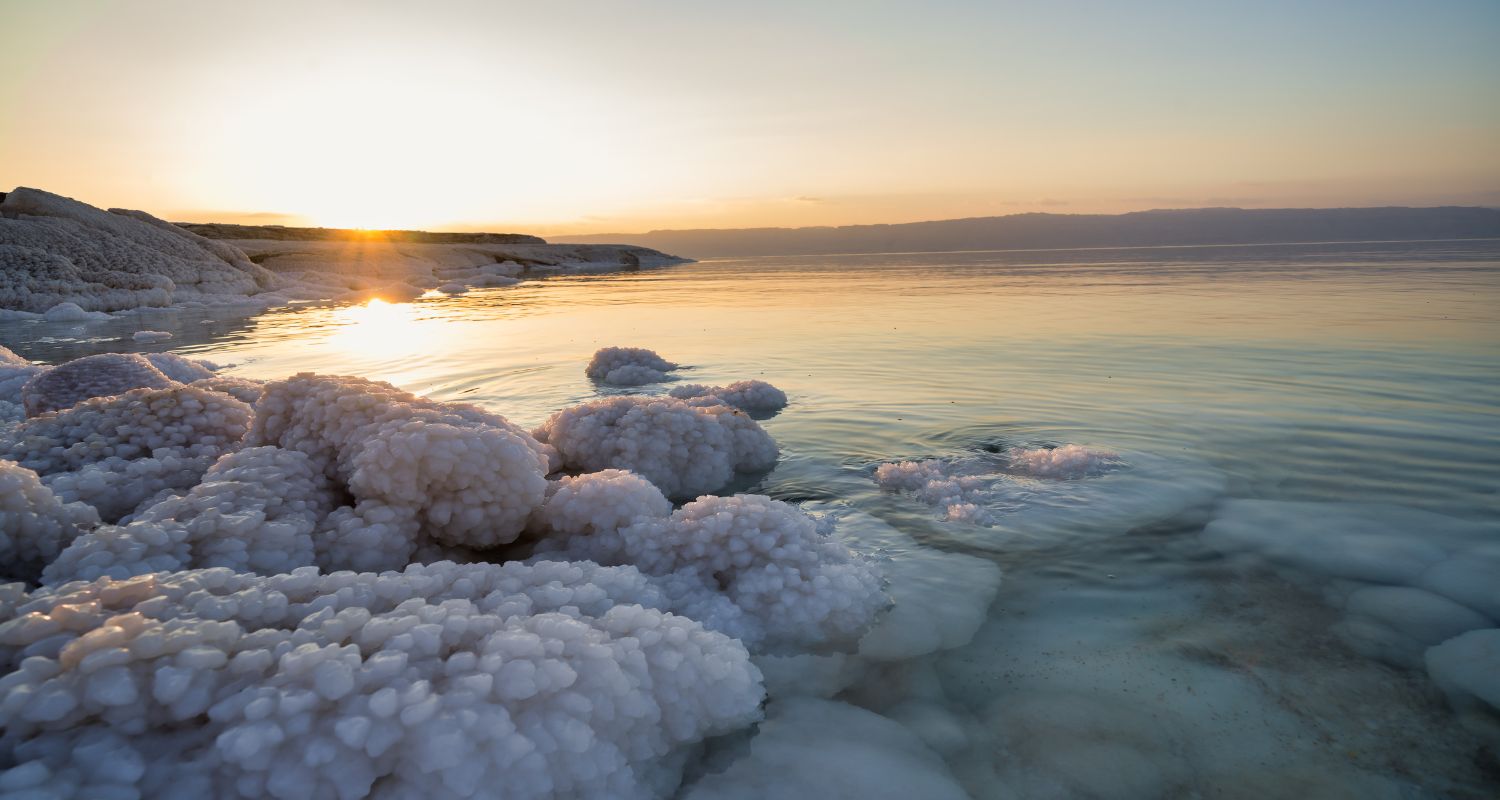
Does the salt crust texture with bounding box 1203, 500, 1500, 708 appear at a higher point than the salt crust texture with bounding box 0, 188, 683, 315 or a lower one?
lower

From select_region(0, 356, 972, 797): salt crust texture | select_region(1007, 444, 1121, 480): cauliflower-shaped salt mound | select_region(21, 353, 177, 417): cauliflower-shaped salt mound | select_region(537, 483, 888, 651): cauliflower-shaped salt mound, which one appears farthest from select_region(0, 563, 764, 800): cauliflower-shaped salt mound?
select_region(21, 353, 177, 417): cauliflower-shaped salt mound

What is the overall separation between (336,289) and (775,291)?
535 inches

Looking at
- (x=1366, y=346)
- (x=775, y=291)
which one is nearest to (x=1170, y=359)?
(x=1366, y=346)

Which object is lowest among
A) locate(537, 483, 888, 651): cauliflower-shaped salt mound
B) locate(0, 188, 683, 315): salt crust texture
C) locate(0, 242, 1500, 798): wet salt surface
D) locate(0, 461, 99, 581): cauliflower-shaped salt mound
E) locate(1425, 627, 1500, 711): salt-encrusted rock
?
locate(1425, 627, 1500, 711): salt-encrusted rock

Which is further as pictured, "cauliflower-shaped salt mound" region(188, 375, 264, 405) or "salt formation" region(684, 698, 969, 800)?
"cauliflower-shaped salt mound" region(188, 375, 264, 405)

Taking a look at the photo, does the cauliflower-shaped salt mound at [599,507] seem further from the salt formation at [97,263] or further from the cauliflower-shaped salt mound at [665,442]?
the salt formation at [97,263]

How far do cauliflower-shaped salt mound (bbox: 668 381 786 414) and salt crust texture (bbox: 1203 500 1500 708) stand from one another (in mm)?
2928

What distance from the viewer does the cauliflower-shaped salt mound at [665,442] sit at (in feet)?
11.9

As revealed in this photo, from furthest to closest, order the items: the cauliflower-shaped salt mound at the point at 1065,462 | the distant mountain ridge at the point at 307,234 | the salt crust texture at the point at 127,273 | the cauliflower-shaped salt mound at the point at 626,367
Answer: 1. the distant mountain ridge at the point at 307,234
2. the salt crust texture at the point at 127,273
3. the cauliflower-shaped salt mound at the point at 626,367
4. the cauliflower-shaped salt mound at the point at 1065,462

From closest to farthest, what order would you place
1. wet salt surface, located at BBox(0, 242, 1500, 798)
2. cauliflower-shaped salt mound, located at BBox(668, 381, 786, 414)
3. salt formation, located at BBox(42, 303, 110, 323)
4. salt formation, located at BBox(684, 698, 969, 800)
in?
salt formation, located at BBox(684, 698, 969, 800)
wet salt surface, located at BBox(0, 242, 1500, 798)
cauliflower-shaped salt mound, located at BBox(668, 381, 786, 414)
salt formation, located at BBox(42, 303, 110, 323)

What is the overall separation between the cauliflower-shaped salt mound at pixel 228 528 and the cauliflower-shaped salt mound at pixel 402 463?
0.13 metres

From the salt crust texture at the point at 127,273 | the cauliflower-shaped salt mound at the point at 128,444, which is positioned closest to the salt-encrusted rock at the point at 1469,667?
the cauliflower-shaped salt mound at the point at 128,444

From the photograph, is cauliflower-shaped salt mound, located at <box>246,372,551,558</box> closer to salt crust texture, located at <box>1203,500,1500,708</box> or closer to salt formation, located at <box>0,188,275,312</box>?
salt crust texture, located at <box>1203,500,1500,708</box>

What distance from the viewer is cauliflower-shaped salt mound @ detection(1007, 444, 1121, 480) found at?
3.61m
